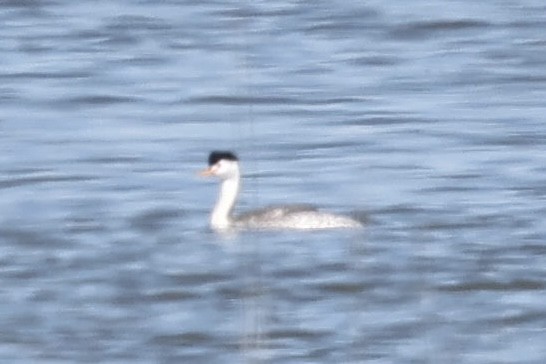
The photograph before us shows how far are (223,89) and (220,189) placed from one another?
499cm

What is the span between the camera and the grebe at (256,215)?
14.3m

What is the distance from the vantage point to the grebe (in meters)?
14.3

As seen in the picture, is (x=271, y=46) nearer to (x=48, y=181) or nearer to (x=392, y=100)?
(x=392, y=100)

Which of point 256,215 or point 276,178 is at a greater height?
point 276,178

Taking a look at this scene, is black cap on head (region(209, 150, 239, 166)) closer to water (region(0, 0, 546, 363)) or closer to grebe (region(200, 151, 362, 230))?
grebe (region(200, 151, 362, 230))

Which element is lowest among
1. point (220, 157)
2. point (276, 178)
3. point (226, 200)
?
point (226, 200)

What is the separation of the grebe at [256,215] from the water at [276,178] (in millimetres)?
85

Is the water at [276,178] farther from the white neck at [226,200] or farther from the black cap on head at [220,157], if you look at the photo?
the black cap on head at [220,157]

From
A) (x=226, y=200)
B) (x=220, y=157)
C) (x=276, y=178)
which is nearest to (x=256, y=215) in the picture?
(x=226, y=200)

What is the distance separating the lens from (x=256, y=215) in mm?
14188

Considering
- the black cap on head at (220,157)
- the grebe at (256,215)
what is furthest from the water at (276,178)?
the black cap on head at (220,157)

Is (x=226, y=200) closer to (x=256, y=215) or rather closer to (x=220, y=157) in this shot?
(x=220, y=157)

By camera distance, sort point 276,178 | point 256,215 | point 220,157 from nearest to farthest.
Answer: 1. point 256,215
2. point 220,157
3. point 276,178

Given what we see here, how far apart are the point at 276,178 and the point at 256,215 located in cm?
270
